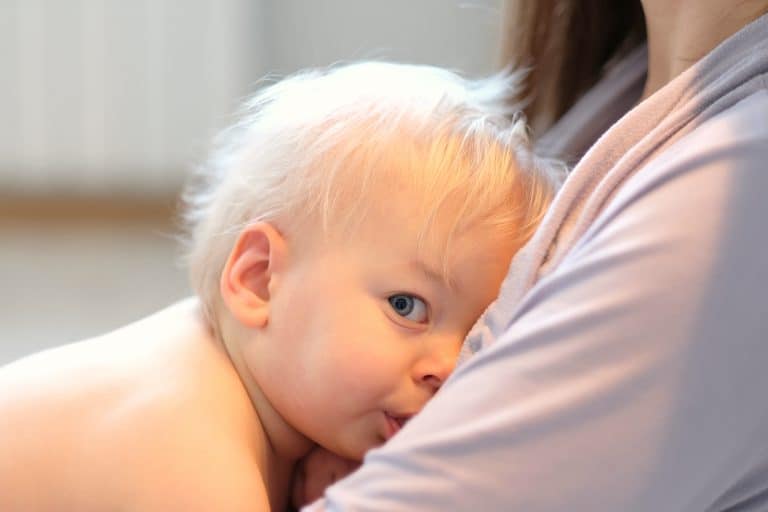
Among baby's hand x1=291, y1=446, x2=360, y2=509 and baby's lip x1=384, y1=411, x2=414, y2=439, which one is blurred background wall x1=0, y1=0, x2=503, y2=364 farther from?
baby's lip x1=384, y1=411, x2=414, y2=439

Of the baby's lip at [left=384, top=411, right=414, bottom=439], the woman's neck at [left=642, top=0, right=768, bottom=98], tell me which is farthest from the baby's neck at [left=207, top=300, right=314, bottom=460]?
the woman's neck at [left=642, top=0, right=768, bottom=98]

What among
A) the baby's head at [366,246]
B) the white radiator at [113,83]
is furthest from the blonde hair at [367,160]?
the white radiator at [113,83]

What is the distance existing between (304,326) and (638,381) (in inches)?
12.6

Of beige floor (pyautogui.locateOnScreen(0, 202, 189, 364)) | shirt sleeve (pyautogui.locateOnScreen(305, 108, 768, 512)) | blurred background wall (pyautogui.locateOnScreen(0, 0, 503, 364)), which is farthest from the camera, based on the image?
blurred background wall (pyautogui.locateOnScreen(0, 0, 503, 364))

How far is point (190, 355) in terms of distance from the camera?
3.26ft

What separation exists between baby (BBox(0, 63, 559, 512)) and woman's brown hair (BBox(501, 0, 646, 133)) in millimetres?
287

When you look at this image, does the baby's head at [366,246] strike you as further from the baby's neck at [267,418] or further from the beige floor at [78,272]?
the beige floor at [78,272]

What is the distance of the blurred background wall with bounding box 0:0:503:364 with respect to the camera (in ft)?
11.5

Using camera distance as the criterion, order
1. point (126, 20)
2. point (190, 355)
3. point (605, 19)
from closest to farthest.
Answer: point (190, 355) < point (605, 19) < point (126, 20)

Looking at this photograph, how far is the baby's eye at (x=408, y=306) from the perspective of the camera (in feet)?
3.03

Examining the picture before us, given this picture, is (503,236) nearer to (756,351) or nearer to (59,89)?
(756,351)

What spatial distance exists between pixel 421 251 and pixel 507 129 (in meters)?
0.16

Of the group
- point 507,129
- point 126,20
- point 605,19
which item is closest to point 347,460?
point 507,129

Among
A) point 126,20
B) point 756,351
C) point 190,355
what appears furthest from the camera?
point 126,20
